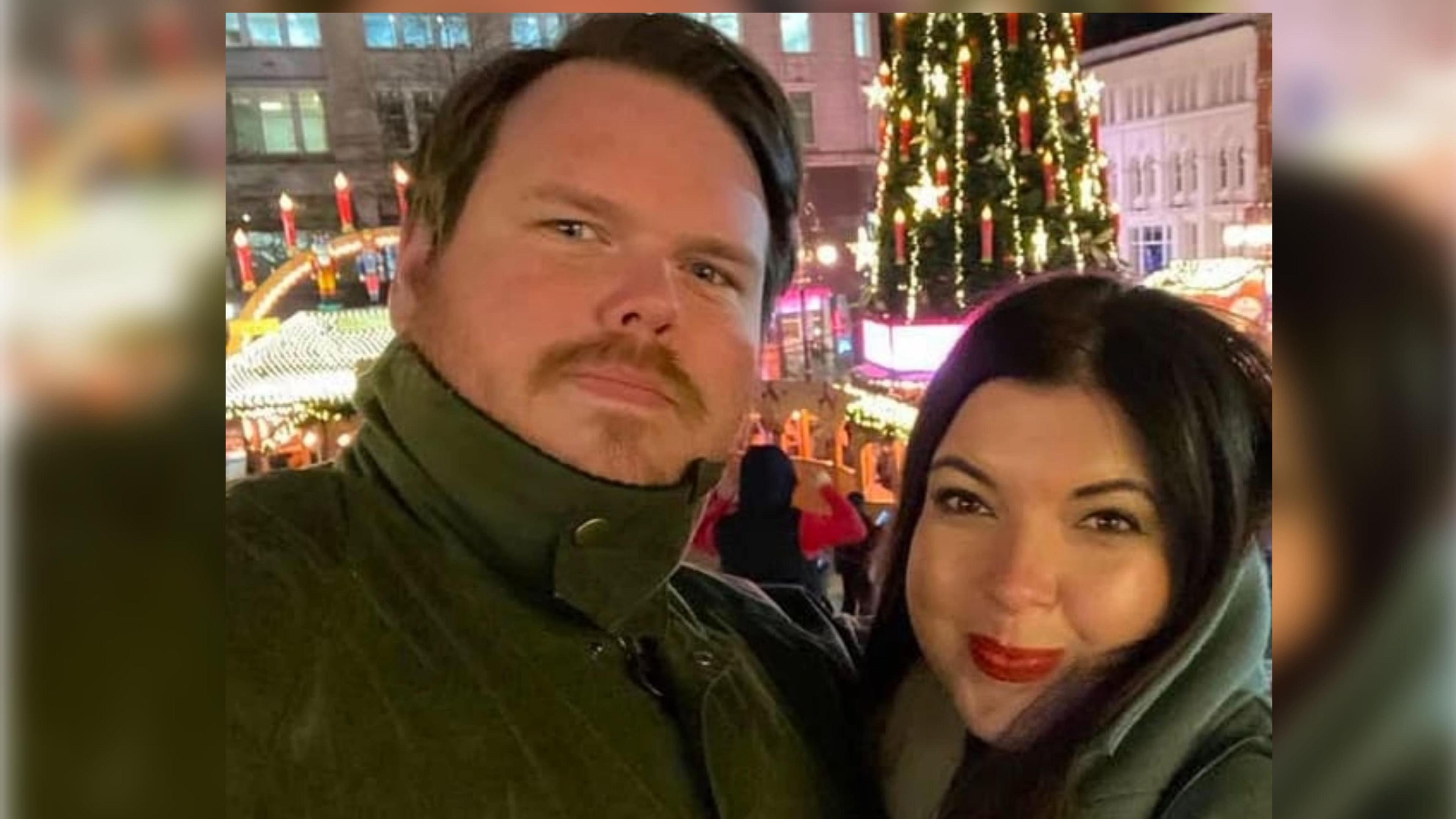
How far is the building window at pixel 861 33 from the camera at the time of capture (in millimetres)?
1070

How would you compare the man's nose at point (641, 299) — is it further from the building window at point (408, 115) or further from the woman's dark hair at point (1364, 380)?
the woman's dark hair at point (1364, 380)

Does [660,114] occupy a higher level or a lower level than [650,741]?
higher

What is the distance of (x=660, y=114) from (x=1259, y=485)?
0.57 meters

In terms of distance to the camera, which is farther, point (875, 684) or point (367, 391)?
point (875, 684)

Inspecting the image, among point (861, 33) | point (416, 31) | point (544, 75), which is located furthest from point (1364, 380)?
point (416, 31)

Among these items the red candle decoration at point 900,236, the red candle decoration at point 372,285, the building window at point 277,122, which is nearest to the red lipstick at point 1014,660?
the red candle decoration at point 900,236

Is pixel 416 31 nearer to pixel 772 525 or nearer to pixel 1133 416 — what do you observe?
pixel 772 525

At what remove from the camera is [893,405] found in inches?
43.4

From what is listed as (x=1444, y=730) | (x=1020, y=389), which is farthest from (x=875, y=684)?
(x=1444, y=730)

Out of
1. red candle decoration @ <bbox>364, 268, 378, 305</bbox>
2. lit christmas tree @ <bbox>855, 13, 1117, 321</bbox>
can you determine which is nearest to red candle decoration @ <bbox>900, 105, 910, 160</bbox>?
lit christmas tree @ <bbox>855, 13, 1117, 321</bbox>

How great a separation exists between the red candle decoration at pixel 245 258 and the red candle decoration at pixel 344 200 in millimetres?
69

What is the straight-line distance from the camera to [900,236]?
109 centimetres

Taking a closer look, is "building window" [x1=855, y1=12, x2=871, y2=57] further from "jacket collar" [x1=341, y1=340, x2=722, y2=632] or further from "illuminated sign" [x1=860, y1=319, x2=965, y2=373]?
"jacket collar" [x1=341, y1=340, x2=722, y2=632]

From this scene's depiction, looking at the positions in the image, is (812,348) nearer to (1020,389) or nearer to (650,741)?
(1020,389)
